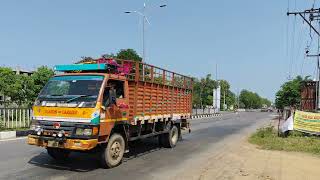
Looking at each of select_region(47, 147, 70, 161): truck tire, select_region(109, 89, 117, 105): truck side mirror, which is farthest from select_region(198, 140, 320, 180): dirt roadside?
select_region(47, 147, 70, 161): truck tire

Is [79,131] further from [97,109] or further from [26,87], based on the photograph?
[26,87]

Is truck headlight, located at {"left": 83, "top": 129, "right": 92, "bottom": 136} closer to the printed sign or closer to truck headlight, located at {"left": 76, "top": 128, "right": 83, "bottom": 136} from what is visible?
truck headlight, located at {"left": 76, "top": 128, "right": 83, "bottom": 136}

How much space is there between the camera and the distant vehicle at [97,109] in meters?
9.60

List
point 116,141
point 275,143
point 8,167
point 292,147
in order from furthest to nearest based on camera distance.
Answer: point 275,143
point 292,147
point 116,141
point 8,167

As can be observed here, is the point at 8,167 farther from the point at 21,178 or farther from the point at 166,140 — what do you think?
the point at 166,140

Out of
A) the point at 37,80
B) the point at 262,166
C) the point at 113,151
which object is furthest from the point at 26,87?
the point at 262,166

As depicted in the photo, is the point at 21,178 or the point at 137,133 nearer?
the point at 21,178

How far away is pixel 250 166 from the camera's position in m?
11.5

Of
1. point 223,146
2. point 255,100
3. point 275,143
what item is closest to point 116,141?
point 223,146

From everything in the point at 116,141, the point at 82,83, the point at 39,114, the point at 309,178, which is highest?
the point at 82,83

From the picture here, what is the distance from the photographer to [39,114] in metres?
10.1

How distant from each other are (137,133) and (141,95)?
1.09 m

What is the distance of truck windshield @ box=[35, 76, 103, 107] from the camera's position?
988 centimetres

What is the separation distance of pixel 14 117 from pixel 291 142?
41.7 ft
